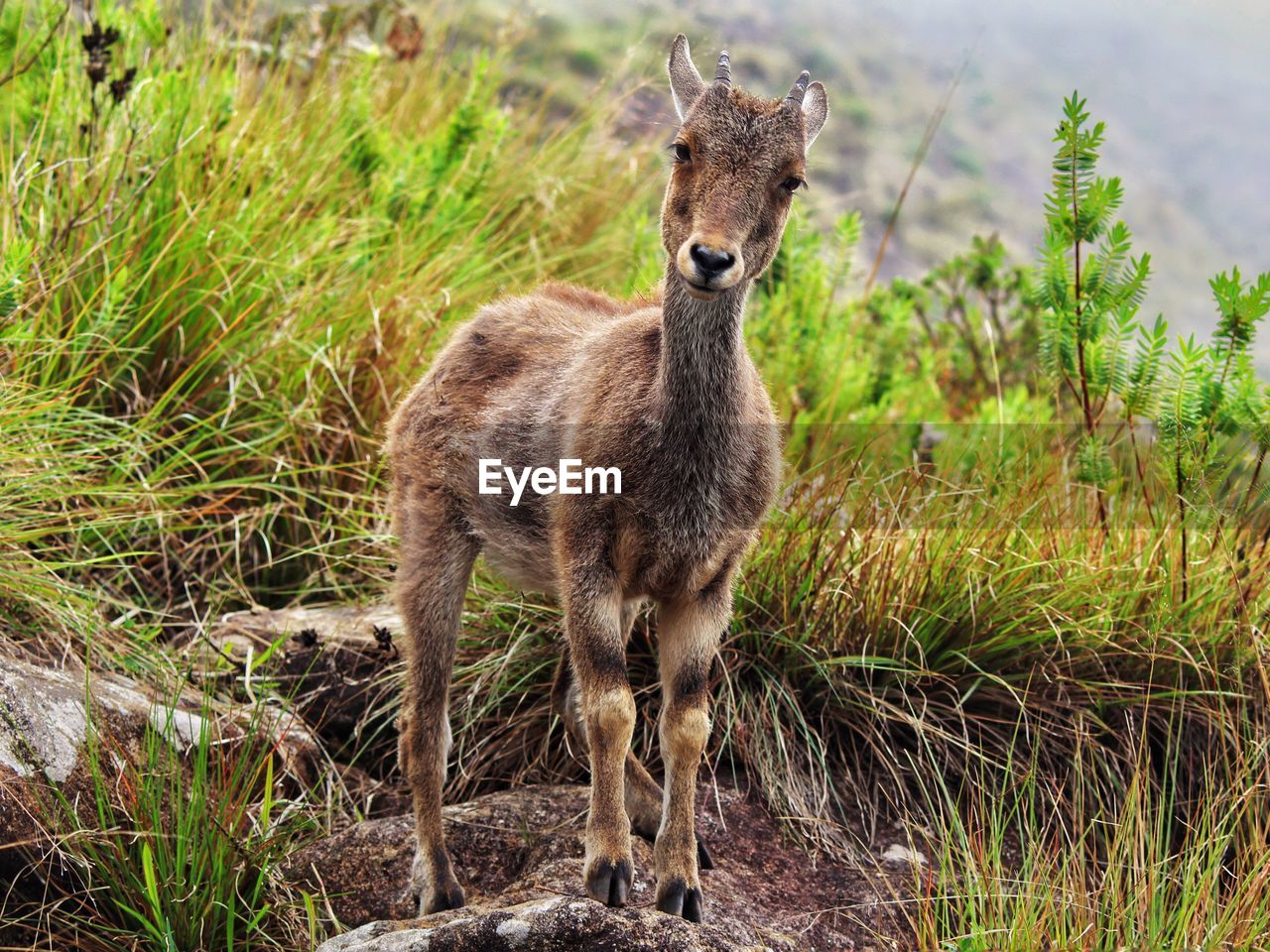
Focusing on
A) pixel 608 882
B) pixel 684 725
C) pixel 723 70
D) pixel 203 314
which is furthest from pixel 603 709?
pixel 203 314

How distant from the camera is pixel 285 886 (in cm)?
420

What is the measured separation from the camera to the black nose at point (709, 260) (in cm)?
341

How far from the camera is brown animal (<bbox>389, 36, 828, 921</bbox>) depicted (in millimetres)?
3684

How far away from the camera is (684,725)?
382 centimetres

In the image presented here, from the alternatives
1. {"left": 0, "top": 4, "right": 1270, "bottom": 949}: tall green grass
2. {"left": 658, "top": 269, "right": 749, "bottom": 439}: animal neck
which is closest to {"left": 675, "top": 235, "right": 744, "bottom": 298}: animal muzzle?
{"left": 658, "top": 269, "right": 749, "bottom": 439}: animal neck

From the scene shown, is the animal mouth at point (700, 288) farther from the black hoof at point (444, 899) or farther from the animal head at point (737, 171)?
the black hoof at point (444, 899)

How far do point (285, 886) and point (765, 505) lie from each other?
1903 mm

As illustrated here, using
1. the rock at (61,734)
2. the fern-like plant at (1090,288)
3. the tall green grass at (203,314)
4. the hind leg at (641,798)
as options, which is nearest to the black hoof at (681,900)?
the hind leg at (641,798)

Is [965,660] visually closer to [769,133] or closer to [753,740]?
[753,740]

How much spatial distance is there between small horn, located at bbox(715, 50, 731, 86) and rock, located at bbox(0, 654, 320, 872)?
2.35 m

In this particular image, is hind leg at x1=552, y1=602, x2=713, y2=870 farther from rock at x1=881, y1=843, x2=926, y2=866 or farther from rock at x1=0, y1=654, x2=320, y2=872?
rock at x1=0, y1=654, x2=320, y2=872

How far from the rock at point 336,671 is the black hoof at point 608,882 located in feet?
5.88

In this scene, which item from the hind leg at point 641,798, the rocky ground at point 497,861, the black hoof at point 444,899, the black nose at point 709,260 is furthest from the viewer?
the hind leg at point 641,798

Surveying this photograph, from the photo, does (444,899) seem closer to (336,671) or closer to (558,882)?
(558,882)
